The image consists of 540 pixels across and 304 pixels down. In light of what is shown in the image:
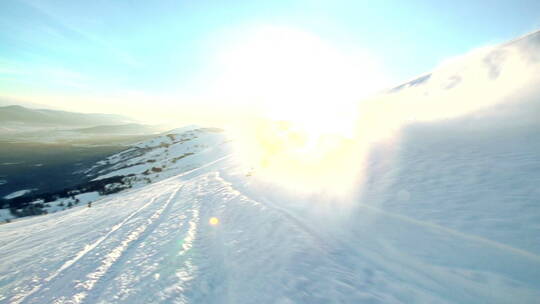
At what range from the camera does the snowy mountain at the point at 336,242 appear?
457 centimetres

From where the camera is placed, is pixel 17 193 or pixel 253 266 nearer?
pixel 253 266

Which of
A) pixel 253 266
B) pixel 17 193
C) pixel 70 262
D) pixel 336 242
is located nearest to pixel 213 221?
pixel 253 266

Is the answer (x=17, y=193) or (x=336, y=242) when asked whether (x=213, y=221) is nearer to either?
(x=336, y=242)

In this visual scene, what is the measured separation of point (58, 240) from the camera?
9.36 metres

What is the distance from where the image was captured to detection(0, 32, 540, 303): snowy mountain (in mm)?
4570

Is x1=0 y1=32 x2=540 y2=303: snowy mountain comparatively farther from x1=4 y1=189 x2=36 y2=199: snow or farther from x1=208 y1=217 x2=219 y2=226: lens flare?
x1=4 y1=189 x2=36 y2=199: snow

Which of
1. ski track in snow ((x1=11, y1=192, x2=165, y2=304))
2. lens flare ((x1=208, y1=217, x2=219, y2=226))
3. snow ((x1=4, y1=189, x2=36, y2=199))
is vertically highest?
lens flare ((x1=208, y1=217, x2=219, y2=226))

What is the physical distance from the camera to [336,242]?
21.3ft

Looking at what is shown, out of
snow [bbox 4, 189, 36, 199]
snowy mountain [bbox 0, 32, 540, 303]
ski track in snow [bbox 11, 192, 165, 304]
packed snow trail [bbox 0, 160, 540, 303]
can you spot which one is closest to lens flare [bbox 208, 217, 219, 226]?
snowy mountain [bbox 0, 32, 540, 303]

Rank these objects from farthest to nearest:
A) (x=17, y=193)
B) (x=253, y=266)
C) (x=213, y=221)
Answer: (x=17, y=193) < (x=213, y=221) < (x=253, y=266)

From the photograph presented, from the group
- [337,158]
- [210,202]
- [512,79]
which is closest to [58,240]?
[210,202]

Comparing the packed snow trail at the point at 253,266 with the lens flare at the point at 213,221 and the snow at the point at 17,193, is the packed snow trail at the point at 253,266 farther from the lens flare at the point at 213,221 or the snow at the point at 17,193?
the snow at the point at 17,193

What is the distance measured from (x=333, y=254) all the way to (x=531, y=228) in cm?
459

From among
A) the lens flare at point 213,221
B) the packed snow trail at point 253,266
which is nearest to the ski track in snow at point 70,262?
the packed snow trail at point 253,266
